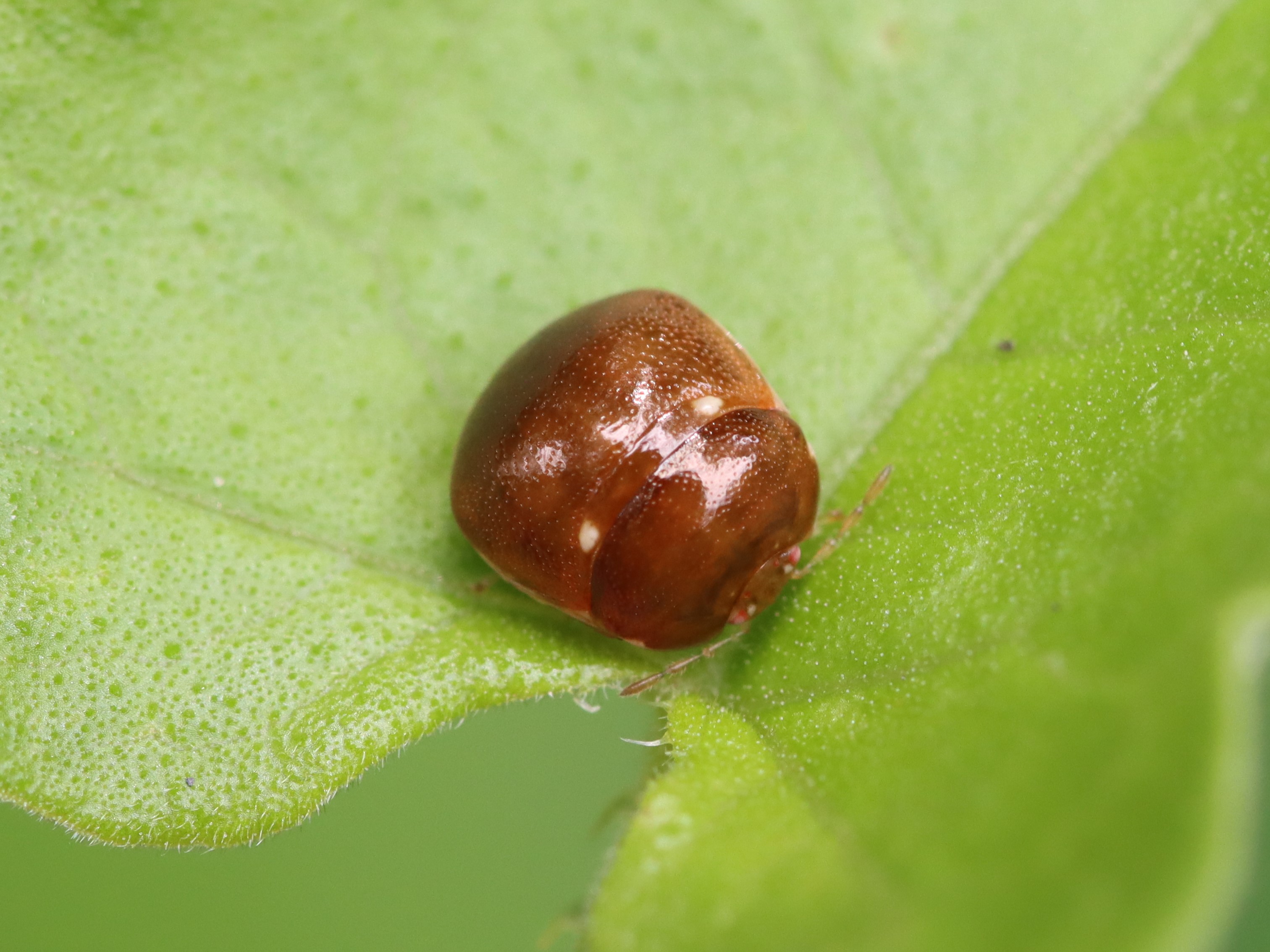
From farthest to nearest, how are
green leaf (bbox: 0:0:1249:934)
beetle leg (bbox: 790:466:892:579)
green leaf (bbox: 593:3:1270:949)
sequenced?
beetle leg (bbox: 790:466:892:579) < green leaf (bbox: 0:0:1249:934) < green leaf (bbox: 593:3:1270:949)

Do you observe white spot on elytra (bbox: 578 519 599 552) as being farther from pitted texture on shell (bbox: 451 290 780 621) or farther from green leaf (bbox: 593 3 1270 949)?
green leaf (bbox: 593 3 1270 949)

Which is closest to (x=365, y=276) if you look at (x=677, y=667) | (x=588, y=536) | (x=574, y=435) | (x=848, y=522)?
(x=574, y=435)

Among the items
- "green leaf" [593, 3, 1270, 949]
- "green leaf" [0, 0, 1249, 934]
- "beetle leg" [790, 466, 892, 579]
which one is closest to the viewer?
"green leaf" [593, 3, 1270, 949]

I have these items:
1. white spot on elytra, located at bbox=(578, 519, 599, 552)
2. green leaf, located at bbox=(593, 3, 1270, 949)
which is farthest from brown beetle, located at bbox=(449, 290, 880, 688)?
green leaf, located at bbox=(593, 3, 1270, 949)

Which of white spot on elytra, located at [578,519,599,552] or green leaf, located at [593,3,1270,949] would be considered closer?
green leaf, located at [593,3,1270,949]

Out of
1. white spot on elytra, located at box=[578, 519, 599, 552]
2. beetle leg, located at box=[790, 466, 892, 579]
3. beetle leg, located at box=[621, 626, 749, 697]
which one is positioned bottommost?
beetle leg, located at box=[621, 626, 749, 697]

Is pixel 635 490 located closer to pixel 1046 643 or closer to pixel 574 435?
pixel 574 435

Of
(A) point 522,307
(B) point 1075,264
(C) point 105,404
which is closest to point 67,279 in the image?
(C) point 105,404
